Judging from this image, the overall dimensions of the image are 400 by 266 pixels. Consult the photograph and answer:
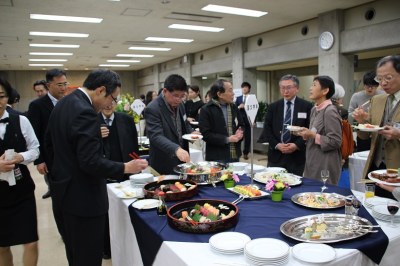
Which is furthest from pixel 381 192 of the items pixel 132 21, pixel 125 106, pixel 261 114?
pixel 132 21

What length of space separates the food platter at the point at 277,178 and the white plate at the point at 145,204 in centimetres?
75

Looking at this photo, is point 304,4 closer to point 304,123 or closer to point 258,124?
point 258,124

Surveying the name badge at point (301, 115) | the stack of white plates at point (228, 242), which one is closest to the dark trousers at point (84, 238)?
the stack of white plates at point (228, 242)

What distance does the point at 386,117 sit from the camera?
2.16 metres

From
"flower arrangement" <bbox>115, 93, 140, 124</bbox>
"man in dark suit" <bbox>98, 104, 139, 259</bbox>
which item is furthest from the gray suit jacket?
"flower arrangement" <bbox>115, 93, 140, 124</bbox>

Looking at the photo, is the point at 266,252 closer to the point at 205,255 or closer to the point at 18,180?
the point at 205,255

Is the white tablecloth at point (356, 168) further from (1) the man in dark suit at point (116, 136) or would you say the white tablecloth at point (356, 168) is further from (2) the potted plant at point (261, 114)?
(2) the potted plant at point (261, 114)

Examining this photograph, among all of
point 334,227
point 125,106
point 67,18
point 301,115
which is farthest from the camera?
point 67,18

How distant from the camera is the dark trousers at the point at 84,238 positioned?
5.21 ft

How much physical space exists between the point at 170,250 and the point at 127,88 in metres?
17.0

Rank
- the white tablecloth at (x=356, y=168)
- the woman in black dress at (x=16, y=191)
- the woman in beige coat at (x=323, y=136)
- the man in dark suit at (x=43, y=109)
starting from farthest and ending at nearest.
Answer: the white tablecloth at (x=356, y=168), the man in dark suit at (x=43, y=109), the woman in beige coat at (x=323, y=136), the woman in black dress at (x=16, y=191)

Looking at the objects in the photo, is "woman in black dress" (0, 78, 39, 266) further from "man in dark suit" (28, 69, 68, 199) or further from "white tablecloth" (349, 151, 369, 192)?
"white tablecloth" (349, 151, 369, 192)

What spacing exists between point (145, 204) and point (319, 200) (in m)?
0.95

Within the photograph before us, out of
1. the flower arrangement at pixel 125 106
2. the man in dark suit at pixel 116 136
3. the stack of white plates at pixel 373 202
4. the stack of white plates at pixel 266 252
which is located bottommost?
the stack of white plates at pixel 266 252
